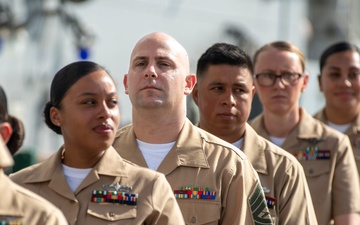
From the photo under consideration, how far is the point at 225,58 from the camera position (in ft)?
22.6

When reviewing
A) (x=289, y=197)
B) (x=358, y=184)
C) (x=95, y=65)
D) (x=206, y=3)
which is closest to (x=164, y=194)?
(x=95, y=65)

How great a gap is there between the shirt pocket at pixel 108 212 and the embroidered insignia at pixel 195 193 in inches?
30.1

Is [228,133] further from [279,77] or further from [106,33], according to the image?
[106,33]

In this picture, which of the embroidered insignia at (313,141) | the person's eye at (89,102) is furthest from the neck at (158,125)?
the embroidered insignia at (313,141)

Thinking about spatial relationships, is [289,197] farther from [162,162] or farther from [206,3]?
Result: [206,3]

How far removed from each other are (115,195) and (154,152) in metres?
0.93

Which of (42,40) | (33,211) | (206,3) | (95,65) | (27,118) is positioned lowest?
(33,211)

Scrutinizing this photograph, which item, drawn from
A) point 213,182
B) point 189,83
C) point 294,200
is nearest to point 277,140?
point 294,200

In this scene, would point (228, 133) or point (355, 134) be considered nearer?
point (228, 133)

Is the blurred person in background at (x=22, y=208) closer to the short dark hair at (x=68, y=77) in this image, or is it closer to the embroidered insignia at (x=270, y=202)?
the short dark hair at (x=68, y=77)

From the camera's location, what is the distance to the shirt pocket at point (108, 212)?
5375mm

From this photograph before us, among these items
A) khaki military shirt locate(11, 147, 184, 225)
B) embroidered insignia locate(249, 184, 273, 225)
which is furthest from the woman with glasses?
khaki military shirt locate(11, 147, 184, 225)

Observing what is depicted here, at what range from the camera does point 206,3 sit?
24.6 meters

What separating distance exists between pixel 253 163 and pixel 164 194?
1.50 metres
